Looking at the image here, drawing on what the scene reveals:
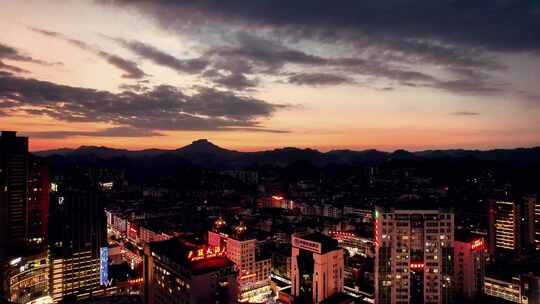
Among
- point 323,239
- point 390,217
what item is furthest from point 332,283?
point 390,217

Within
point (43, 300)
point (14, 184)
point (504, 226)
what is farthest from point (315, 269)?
point (504, 226)

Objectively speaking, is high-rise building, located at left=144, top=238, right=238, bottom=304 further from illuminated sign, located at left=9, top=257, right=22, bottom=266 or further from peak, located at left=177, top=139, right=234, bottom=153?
peak, located at left=177, top=139, right=234, bottom=153

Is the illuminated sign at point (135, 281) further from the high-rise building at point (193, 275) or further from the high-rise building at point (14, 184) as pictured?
the high-rise building at point (14, 184)

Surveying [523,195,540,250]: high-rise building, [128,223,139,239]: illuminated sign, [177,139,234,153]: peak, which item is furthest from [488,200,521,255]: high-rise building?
[177,139,234,153]: peak

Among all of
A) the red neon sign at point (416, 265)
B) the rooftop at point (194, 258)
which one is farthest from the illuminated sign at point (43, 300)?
the red neon sign at point (416, 265)

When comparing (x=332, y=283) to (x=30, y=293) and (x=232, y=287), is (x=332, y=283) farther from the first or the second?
(x=30, y=293)

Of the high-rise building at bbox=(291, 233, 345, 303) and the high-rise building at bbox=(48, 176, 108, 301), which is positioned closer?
the high-rise building at bbox=(291, 233, 345, 303)

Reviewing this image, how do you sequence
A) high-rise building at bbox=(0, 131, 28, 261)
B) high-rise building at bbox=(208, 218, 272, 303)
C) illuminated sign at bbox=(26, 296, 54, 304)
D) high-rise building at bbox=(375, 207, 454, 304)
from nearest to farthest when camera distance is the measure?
high-rise building at bbox=(375, 207, 454, 304), illuminated sign at bbox=(26, 296, 54, 304), high-rise building at bbox=(208, 218, 272, 303), high-rise building at bbox=(0, 131, 28, 261)

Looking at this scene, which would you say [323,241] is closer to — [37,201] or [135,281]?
[135,281]
